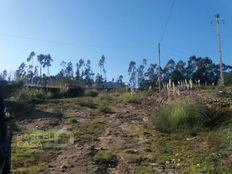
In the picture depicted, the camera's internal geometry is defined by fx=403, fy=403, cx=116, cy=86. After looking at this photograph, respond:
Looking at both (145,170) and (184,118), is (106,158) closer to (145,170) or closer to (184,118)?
(145,170)

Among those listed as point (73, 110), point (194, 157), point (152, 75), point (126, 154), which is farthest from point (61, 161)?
point (152, 75)

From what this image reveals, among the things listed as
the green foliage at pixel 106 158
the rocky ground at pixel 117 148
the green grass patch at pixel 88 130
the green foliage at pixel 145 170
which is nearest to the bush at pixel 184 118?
the rocky ground at pixel 117 148

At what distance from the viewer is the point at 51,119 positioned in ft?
36.1

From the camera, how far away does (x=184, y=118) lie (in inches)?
325

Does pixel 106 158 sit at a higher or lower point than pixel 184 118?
lower

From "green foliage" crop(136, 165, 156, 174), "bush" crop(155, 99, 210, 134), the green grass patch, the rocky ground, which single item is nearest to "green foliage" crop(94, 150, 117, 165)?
the rocky ground

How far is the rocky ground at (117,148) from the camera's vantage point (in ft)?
18.9

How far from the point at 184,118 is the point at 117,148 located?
1.90 metres

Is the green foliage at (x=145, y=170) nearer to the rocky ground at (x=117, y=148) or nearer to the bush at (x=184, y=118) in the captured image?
the rocky ground at (x=117, y=148)

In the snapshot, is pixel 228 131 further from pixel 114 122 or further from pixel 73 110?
pixel 73 110

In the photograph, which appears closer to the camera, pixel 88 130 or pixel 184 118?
Answer: pixel 184 118

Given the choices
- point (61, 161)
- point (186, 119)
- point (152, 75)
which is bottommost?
point (61, 161)

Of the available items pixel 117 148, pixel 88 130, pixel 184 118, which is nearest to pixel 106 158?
pixel 117 148

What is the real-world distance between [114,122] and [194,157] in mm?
4377
